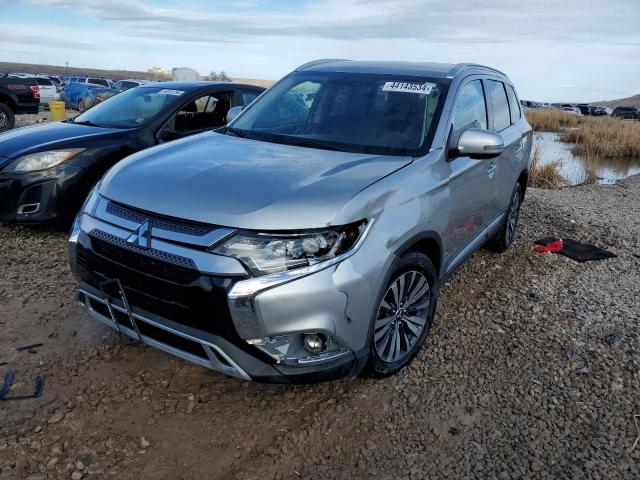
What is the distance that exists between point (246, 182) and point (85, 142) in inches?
128

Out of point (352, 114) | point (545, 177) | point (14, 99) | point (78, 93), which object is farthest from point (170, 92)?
point (78, 93)

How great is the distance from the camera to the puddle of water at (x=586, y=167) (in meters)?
13.5

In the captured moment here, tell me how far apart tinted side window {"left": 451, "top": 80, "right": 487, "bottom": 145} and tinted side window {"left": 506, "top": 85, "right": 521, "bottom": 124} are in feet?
3.59

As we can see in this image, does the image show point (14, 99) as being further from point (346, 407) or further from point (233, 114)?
point (346, 407)

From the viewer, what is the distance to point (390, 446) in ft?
8.88

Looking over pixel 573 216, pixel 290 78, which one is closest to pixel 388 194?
pixel 290 78

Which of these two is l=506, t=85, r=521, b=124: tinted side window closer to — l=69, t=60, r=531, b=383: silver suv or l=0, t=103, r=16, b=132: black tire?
l=69, t=60, r=531, b=383: silver suv

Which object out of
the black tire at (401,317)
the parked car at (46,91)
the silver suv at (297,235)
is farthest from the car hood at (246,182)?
the parked car at (46,91)

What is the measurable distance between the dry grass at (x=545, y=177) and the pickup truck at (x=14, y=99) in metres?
12.4

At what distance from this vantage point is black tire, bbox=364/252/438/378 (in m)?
2.93

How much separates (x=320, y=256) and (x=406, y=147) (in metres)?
1.23

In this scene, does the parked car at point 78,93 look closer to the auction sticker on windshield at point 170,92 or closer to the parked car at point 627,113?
the auction sticker on windshield at point 170,92

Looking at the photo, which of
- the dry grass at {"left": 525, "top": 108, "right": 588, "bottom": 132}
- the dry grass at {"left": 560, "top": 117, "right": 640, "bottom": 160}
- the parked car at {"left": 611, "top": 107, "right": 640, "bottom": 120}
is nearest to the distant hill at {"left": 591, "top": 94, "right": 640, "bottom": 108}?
the parked car at {"left": 611, "top": 107, "right": 640, "bottom": 120}

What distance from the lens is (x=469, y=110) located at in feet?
13.3
